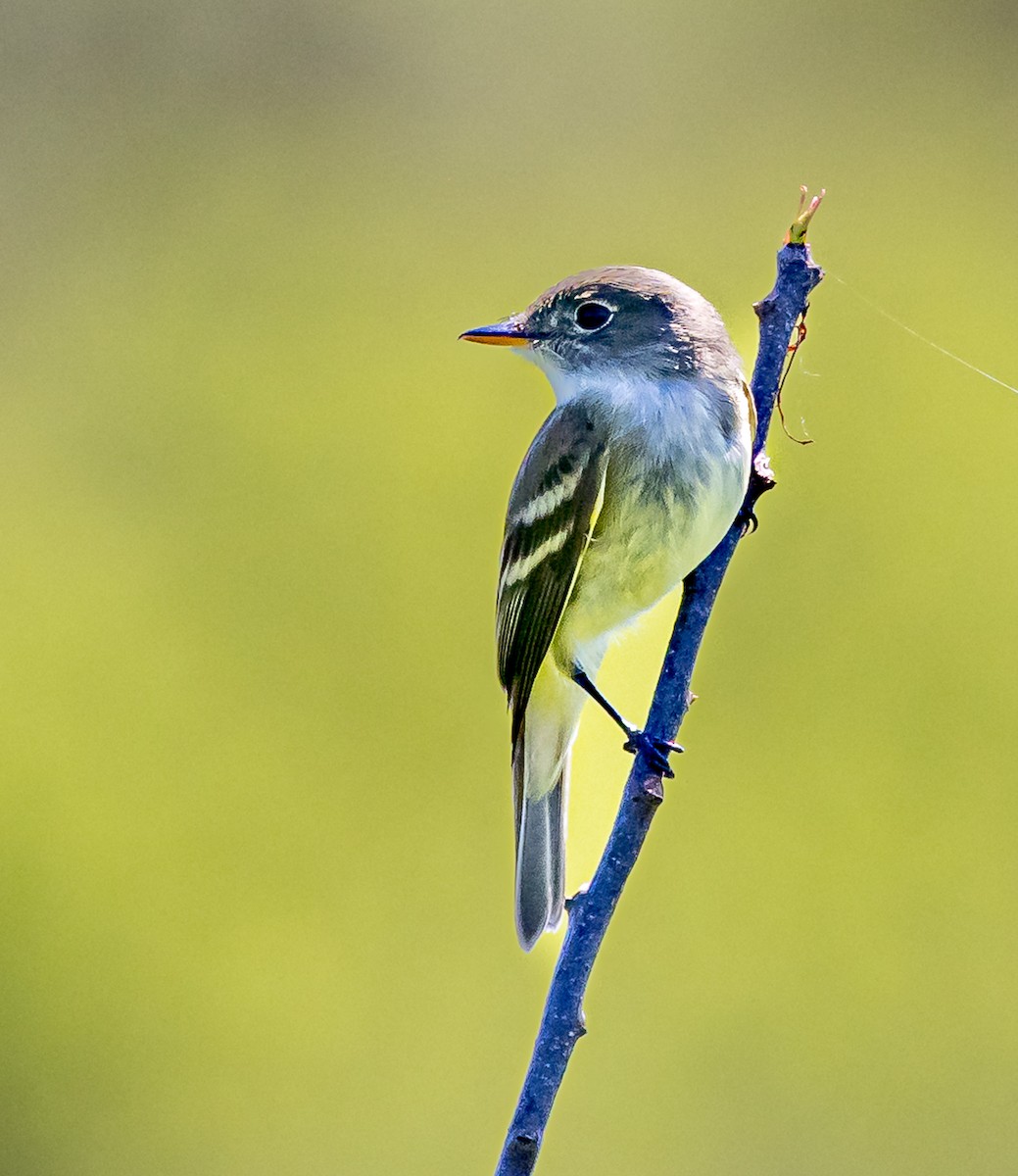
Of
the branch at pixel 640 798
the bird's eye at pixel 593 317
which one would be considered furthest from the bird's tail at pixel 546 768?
the bird's eye at pixel 593 317

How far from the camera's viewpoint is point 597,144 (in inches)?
156

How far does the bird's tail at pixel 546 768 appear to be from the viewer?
1440 millimetres

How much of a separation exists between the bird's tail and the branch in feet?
0.86

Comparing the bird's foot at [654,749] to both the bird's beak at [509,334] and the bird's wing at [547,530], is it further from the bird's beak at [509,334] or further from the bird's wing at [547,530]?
the bird's beak at [509,334]

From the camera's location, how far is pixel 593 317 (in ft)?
4.62

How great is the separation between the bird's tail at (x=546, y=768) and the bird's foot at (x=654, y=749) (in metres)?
0.28

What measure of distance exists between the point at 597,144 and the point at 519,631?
9.37 ft

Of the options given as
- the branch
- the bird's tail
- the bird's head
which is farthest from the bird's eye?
the bird's tail

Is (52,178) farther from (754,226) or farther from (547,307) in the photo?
(547,307)

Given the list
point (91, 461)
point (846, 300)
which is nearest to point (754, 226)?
point (846, 300)

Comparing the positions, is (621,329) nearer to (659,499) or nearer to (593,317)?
(593,317)

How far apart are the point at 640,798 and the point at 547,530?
410 millimetres

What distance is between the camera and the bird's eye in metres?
1.40

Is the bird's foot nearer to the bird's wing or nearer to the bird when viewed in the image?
the bird
